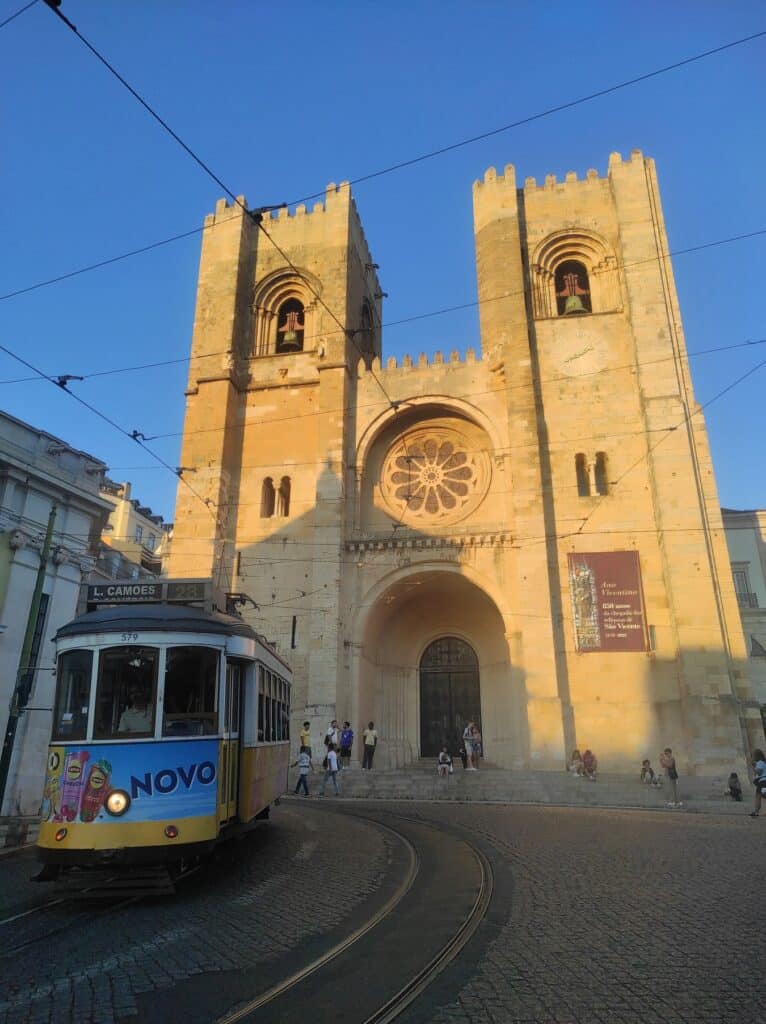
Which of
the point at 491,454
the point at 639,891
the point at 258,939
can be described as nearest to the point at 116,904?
the point at 258,939

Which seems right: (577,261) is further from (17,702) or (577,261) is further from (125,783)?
(125,783)

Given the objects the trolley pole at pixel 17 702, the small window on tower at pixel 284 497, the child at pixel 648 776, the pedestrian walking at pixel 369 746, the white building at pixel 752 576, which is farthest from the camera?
the white building at pixel 752 576

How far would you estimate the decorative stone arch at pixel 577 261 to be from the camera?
830 inches

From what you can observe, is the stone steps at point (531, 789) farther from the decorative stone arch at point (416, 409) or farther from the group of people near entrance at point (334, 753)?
the decorative stone arch at point (416, 409)

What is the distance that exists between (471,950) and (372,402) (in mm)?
18391

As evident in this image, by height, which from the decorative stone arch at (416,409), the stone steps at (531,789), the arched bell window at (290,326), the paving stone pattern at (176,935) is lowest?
the paving stone pattern at (176,935)

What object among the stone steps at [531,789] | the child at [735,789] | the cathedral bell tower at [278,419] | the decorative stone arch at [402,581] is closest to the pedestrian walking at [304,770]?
the stone steps at [531,789]

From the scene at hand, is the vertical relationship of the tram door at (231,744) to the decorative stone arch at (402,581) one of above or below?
below

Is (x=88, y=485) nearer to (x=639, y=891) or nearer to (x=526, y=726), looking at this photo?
(x=526, y=726)

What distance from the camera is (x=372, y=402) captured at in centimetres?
2128

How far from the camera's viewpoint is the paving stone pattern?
3389 mm

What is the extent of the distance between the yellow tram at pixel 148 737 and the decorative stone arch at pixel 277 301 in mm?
17980

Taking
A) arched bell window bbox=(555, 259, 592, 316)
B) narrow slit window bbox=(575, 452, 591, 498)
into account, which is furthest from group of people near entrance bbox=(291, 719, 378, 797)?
arched bell window bbox=(555, 259, 592, 316)

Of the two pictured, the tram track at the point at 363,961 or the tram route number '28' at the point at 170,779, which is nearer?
Answer: the tram track at the point at 363,961
